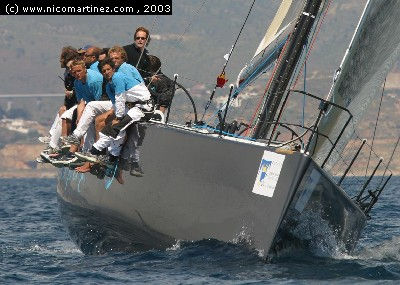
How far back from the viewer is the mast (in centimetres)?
958

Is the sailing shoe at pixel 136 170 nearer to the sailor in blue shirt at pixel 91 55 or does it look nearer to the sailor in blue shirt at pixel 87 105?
the sailor in blue shirt at pixel 87 105

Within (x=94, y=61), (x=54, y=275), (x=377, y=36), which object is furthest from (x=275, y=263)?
(x=94, y=61)

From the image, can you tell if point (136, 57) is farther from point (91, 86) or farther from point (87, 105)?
point (87, 105)

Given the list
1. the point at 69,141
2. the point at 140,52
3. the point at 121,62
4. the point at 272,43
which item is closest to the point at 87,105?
the point at 69,141

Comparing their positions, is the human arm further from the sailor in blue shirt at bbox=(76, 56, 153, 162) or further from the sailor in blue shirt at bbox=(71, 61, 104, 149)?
the sailor in blue shirt at bbox=(76, 56, 153, 162)

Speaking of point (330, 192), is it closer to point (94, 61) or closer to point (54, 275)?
point (54, 275)

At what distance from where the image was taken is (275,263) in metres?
8.51

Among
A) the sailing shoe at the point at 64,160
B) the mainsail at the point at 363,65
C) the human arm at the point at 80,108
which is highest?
the mainsail at the point at 363,65

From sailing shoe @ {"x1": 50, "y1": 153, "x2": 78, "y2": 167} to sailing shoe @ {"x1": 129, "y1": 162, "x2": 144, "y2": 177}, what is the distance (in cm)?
69

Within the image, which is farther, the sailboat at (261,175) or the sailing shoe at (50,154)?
the sailing shoe at (50,154)

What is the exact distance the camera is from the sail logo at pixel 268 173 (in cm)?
820

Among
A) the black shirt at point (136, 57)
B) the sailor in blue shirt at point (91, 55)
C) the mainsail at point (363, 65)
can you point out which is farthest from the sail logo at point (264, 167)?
the sailor in blue shirt at point (91, 55)

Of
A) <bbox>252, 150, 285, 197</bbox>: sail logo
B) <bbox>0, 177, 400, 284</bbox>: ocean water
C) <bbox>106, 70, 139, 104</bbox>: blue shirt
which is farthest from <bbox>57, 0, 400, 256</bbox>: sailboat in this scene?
<bbox>106, 70, 139, 104</bbox>: blue shirt

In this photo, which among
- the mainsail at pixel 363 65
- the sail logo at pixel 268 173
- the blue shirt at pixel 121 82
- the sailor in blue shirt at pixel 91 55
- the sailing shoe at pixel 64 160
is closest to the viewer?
the sail logo at pixel 268 173
